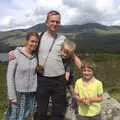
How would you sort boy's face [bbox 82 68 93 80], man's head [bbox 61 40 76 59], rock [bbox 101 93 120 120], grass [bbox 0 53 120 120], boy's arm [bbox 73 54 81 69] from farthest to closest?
grass [bbox 0 53 120 120]
rock [bbox 101 93 120 120]
boy's arm [bbox 73 54 81 69]
man's head [bbox 61 40 76 59]
boy's face [bbox 82 68 93 80]

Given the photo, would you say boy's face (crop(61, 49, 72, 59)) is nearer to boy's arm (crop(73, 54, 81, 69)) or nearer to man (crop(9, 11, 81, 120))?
man (crop(9, 11, 81, 120))

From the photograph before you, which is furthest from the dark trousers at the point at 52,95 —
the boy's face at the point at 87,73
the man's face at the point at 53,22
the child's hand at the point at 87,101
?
the man's face at the point at 53,22

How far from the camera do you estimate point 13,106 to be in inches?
312

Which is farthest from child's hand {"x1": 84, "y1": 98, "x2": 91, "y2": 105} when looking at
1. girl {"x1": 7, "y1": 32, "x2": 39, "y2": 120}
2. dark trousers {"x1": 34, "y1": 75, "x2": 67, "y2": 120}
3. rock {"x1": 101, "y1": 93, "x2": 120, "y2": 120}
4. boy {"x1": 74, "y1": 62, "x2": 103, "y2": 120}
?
rock {"x1": 101, "y1": 93, "x2": 120, "y2": 120}

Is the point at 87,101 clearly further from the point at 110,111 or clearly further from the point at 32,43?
the point at 110,111

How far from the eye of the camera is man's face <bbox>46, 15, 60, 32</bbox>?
775cm

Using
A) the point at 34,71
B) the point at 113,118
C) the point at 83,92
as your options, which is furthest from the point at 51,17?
the point at 113,118

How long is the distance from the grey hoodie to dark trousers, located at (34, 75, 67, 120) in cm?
25

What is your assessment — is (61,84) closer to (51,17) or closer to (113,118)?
(51,17)

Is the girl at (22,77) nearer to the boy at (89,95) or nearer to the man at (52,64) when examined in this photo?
the man at (52,64)

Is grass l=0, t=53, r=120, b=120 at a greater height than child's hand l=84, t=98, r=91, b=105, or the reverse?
grass l=0, t=53, r=120, b=120

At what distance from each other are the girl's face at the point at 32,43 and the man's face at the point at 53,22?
0.42m

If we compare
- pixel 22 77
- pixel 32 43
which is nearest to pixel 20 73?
pixel 22 77

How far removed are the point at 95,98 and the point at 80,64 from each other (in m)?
0.84
